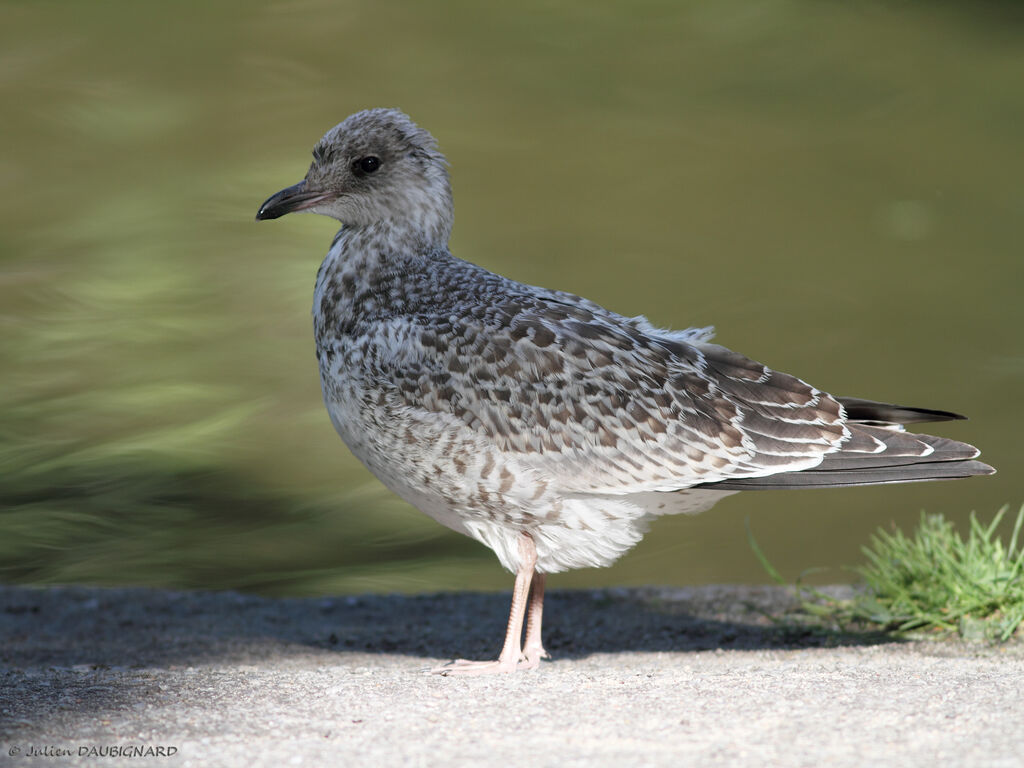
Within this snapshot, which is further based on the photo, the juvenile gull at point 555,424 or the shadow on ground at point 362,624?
the shadow on ground at point 362,624

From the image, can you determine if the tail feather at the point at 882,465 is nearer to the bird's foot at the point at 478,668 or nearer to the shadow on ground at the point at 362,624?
the bird's foot at the point at 478,668

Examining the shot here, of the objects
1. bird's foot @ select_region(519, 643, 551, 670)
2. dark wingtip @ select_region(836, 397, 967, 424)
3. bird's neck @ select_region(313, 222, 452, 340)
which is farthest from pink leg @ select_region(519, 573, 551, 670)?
dark wingtip @ select_region(836, 397, 967, 424)

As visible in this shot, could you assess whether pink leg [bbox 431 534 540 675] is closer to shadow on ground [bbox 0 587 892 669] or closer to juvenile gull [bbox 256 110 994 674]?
juvenile gull [bbox 256 110 994 674]

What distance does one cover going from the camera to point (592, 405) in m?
4.94

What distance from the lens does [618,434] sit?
4898 millimetres

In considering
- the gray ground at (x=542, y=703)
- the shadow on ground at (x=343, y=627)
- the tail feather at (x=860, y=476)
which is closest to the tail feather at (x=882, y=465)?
the tail feather at (x=860, y=476)

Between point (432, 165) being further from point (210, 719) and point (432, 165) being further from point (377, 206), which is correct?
point (210, 719)

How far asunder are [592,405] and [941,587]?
6.89 feet

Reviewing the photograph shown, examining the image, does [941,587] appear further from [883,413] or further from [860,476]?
[860,476]

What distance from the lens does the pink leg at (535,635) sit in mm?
4996

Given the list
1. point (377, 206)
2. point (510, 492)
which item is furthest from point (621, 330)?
point (377, 206)

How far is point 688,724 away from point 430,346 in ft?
6.71

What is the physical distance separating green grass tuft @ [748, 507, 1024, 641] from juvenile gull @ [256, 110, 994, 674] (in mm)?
928

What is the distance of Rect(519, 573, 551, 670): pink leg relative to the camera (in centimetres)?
500
